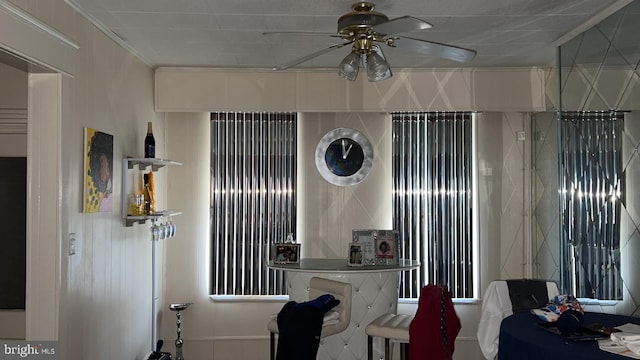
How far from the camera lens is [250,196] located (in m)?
5.21

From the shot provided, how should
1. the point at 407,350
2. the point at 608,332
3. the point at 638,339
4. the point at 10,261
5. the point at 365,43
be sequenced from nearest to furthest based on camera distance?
the point at 638,339 → the point at 608,332 → the point at 365,43 → the point at 407,350 → the point at 10,261

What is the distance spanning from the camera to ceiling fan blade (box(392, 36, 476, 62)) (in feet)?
9.11

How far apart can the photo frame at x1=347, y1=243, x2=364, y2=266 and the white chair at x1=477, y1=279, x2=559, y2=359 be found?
1.02 metres

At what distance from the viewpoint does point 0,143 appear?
4012 mm

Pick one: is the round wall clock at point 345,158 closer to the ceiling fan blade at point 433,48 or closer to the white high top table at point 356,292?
the white high top table at point 356,292

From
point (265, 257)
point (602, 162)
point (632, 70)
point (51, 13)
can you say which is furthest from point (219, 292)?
point (632, 70)

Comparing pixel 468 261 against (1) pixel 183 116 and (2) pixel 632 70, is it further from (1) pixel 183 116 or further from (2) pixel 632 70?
(1) pixel 183 116

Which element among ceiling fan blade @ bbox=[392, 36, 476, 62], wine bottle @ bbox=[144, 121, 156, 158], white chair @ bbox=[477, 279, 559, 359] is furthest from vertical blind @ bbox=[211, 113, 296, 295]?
ceiling fan blade @ bbox=[392, 36, 476, 62]

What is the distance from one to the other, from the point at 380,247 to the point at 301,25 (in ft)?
5.80

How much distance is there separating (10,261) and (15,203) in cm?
43

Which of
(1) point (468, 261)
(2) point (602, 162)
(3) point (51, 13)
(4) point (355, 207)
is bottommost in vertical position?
(1) point (468, 261)

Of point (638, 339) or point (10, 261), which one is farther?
point (10, 261)

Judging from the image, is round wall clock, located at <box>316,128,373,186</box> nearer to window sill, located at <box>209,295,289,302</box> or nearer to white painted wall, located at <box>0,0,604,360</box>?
white painted wall, located at <box>0,0,604,360</box>

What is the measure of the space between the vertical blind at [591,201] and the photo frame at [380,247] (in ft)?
4.26
